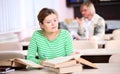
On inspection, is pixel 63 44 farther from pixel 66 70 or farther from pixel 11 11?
pixel 11 11

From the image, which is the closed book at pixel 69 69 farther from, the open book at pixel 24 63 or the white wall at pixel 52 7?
the white wall at pixel 52 7

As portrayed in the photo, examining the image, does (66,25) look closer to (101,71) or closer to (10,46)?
(10,46)

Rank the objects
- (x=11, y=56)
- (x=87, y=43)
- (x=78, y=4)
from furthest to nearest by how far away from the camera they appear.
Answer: (x=78, y=4)
(x=87, y=43)
(x=11, y=56)

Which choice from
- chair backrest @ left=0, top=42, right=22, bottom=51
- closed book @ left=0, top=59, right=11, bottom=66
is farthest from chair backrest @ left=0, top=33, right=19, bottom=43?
closed book @ left=0, top=59, right=11, bottom=66

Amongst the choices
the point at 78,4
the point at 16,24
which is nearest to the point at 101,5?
the point at 78,4

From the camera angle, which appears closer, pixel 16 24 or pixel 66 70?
pixel 66 70

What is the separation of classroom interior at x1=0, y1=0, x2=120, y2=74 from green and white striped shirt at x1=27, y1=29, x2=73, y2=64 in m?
0.25

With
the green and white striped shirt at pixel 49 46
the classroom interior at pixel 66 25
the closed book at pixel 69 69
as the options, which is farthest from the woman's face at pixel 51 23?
the closed book at pixel 69 69

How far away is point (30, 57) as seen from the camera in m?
2.70

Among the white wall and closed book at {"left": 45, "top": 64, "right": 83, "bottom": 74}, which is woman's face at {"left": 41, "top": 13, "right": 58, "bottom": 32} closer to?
closed book at {"left": 45, "top": 64, "right": 83, "bottom": 74}

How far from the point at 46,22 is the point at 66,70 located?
584mm

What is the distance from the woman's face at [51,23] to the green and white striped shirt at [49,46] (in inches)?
4.0

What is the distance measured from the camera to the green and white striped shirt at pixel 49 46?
2.71 m

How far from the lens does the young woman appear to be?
2.67m
